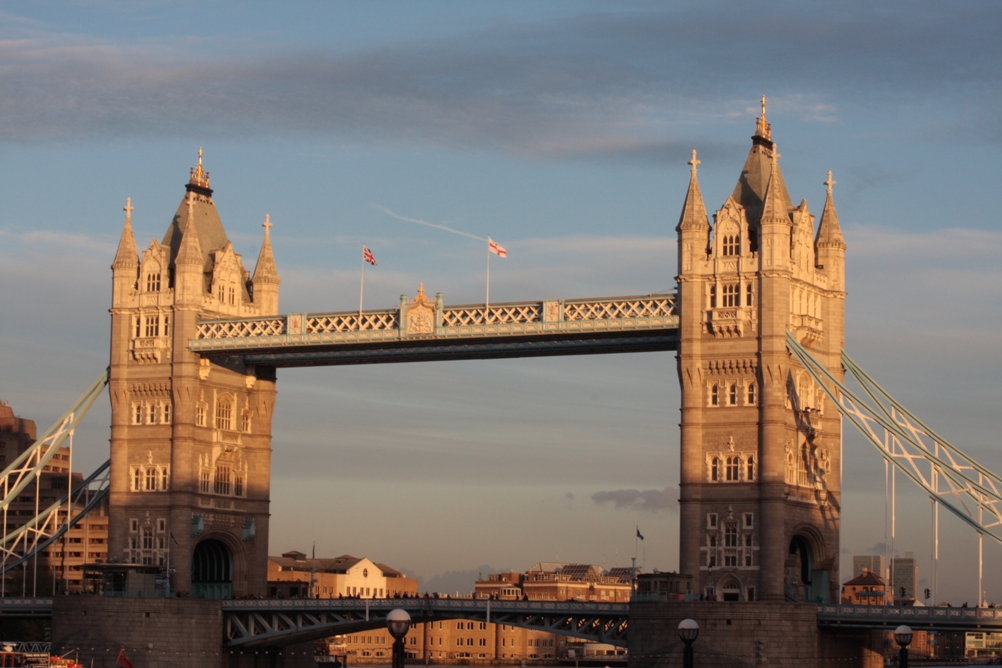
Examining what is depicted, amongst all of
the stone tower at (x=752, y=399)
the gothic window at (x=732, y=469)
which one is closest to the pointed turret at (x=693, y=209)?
the stone tower at (x=752, y=399)

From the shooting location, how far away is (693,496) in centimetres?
11338

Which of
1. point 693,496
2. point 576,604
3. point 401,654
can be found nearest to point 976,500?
point 693,496

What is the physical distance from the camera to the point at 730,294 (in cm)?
11394

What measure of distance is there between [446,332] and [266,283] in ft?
72.5

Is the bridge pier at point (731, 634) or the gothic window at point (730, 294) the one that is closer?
the bridge pier at point (731, 634)

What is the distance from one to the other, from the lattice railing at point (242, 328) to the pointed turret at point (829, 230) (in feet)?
123

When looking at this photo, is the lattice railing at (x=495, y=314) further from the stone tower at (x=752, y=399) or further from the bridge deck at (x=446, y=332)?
the stone tower at (x=752, y=399)

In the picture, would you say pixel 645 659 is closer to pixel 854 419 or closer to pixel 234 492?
pixel 854 419

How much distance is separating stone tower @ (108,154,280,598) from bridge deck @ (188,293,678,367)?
2568mm

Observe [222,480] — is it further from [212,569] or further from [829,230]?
[829,230]

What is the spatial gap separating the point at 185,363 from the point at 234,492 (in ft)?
34.6

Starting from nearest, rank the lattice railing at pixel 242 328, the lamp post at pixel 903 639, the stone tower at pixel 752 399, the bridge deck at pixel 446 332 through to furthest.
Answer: the lamp post at pixel 903 639 → the stone tower at pixel 752 399 → the bridge deck at pixel 446 332 → the lattice railing at pixel 242 328

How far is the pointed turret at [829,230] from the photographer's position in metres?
119

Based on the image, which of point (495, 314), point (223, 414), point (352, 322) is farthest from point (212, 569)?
point (495, 314)
